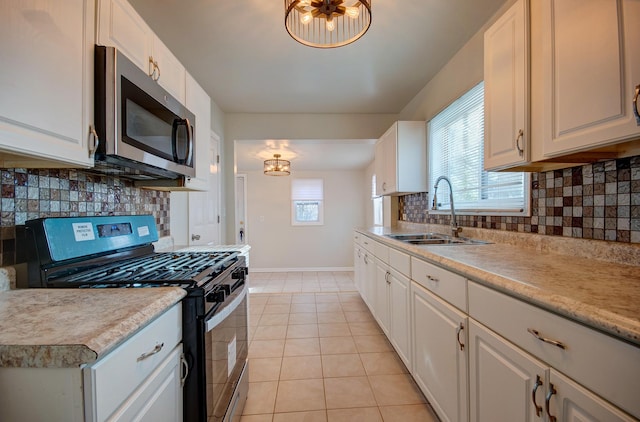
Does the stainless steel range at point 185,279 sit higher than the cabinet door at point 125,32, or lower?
lower

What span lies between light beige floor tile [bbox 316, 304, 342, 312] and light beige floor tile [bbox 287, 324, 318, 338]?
0.48m

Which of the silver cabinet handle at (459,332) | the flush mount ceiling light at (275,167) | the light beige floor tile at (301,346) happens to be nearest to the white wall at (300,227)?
the flush mount ceiling light at (275,167)

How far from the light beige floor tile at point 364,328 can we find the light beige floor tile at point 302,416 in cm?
105

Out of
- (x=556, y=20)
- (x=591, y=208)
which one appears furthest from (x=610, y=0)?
(x=591, y=208)

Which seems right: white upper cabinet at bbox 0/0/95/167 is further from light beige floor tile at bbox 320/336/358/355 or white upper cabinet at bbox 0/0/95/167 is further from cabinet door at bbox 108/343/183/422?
light beige floor tile at bbox 320/336/358/355

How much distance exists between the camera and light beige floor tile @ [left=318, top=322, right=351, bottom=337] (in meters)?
2.55

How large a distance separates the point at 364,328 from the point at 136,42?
2734 millimetres

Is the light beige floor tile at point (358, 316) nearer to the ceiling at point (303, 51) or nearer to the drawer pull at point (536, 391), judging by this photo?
the drawer pull at point (536, 391)

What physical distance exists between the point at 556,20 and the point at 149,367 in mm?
1830

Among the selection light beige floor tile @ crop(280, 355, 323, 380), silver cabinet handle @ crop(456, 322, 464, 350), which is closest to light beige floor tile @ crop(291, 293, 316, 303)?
light beige floor tile @ crop(280, 355, 323, 380)

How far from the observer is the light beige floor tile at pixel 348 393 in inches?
64.1

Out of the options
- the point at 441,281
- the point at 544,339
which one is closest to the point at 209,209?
the point at 441,281

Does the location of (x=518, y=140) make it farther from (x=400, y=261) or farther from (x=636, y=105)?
(x=400, y=261)

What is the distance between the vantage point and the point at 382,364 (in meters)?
2.03
